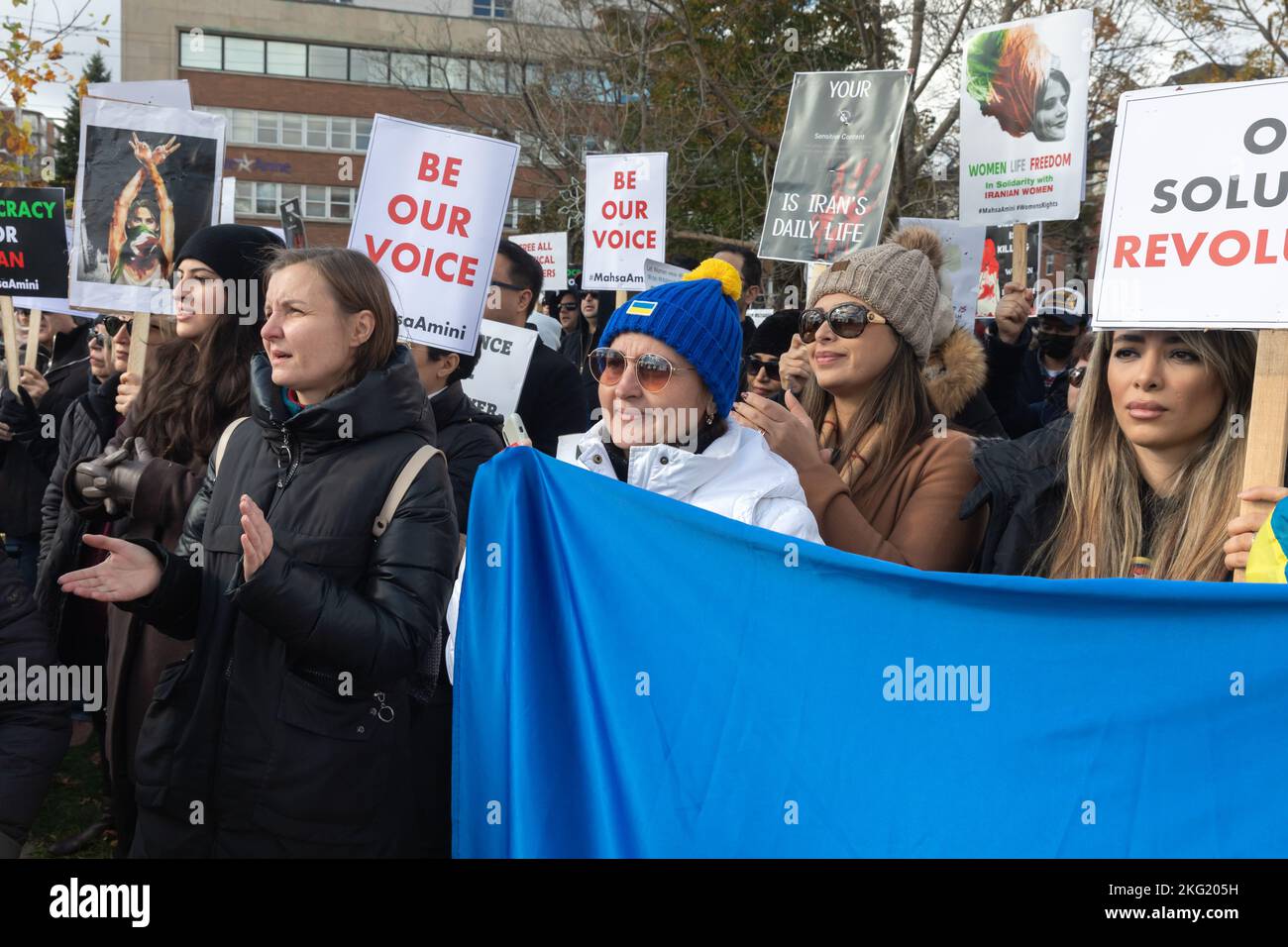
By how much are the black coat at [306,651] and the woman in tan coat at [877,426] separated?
38.2 inches

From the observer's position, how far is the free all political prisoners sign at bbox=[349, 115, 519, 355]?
4227mm

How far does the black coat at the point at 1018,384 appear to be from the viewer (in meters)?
5.84

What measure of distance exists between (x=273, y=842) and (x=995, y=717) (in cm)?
145

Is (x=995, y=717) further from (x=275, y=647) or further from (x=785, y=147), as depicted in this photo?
(x=785, y=147)

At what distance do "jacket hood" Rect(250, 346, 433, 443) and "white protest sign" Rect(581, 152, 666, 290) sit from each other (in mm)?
5122

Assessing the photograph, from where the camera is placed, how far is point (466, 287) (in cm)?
426

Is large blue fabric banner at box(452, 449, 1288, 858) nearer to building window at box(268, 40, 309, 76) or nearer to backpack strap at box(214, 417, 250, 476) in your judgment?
backpack strap at box(214, 417, 250, 476)

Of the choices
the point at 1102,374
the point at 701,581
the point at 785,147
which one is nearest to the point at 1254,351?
the point at 1102,374

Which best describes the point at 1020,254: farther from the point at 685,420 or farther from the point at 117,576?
the point at 117,576

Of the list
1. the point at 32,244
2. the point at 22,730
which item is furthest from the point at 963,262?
the point at 22,730

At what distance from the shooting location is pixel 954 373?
396 centimetres

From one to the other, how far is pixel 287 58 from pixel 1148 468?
55780mm

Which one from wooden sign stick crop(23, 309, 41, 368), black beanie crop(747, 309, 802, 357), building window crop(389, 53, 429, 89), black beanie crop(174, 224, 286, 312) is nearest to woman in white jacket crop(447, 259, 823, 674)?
black beanie crop(174, 224, 286, 312)
